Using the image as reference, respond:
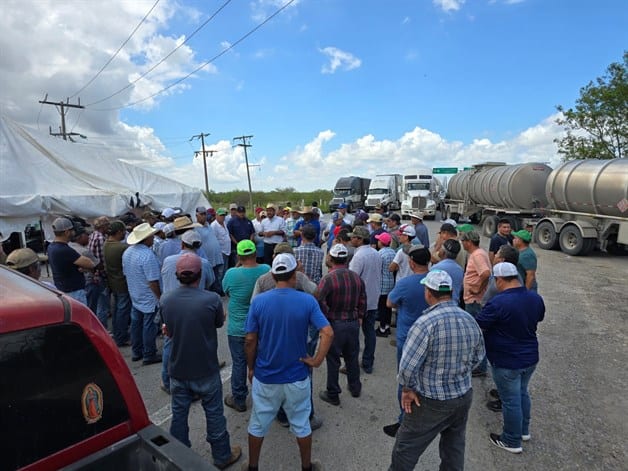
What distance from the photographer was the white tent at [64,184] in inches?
309

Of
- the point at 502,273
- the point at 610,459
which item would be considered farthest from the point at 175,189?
the point at 610,459

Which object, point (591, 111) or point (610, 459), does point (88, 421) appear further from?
point (591, 111)

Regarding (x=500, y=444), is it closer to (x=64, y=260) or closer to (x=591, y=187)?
(x=64, y=260)

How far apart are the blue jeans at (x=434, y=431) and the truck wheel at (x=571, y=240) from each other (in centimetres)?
1163

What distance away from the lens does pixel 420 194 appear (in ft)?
76.5

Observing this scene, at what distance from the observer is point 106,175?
11008mm

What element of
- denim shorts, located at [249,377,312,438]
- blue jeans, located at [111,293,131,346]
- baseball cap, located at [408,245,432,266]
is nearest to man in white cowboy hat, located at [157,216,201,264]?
blue jeans, located at [111,293,131,346]

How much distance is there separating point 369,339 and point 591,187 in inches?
428

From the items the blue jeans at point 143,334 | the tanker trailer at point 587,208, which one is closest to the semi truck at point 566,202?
the tanker trailer at point 587,208

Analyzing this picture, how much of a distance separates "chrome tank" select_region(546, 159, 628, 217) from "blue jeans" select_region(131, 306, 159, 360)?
491 inches

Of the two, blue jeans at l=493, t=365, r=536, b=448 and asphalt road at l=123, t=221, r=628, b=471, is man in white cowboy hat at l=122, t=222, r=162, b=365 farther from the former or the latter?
blue jeans at l=493, t=365, r=536, b=448

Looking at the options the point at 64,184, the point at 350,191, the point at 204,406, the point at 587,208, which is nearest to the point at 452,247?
the point at 204,406

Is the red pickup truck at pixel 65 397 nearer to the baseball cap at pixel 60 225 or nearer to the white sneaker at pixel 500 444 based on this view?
the white sneaker at pixel 500 444

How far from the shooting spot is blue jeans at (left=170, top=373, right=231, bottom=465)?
2715 millimetres
